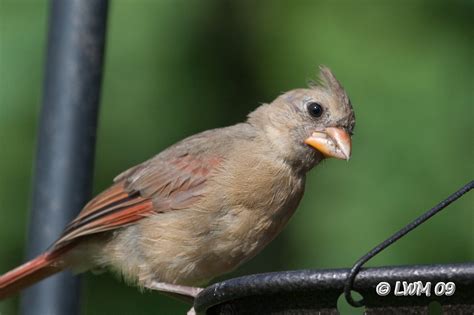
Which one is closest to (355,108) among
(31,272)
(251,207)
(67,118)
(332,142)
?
(332,142)

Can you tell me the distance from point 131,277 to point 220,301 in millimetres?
1676

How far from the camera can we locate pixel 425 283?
2225mm

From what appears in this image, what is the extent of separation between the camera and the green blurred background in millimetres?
4805

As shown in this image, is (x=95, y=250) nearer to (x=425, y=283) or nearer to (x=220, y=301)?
(x=220, y=301)

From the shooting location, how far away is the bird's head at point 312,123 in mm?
4070

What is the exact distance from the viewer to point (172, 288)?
4.07 m

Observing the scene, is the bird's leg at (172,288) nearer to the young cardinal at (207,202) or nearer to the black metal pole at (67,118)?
the young cardinal at (207,202)

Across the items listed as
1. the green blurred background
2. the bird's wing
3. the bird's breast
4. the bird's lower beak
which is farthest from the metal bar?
the green blurred background

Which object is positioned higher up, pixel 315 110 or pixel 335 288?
pixel 315 110

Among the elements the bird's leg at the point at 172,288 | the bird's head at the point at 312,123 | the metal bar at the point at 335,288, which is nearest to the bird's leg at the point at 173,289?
the bird's leg at the point at 172,288

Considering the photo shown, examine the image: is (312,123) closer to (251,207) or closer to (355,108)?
(251,207)

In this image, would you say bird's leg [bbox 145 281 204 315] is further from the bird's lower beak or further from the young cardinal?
the bird's lower beak

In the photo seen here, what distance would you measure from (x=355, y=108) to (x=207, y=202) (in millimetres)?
1157

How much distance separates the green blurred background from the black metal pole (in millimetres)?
1683
